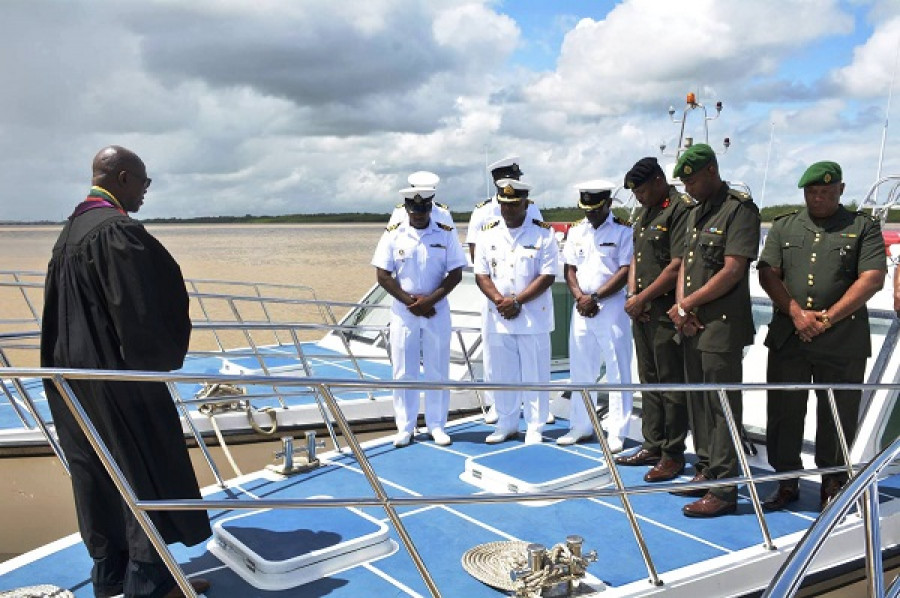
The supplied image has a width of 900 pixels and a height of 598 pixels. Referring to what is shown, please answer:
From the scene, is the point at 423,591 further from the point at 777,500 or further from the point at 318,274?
the point at 318,274

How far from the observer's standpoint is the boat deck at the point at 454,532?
3119 millimetres

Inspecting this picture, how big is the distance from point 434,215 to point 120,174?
274cm

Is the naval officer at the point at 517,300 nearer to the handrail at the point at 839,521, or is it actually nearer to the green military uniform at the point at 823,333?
the green military uniform at the point at 823,333

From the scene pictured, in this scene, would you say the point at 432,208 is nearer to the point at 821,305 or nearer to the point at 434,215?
the point at 434,215

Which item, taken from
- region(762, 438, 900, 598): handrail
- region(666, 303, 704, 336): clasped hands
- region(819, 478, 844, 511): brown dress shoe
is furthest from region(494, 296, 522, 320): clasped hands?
region(762, 438, 900, 598): handrail

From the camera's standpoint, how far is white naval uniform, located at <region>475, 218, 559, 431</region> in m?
5.13

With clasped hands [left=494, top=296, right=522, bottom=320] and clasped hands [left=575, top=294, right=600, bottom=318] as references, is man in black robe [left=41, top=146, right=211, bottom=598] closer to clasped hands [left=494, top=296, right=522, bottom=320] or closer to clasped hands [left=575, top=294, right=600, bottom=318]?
clasped hands [left=494, top=296, right=522, bottom=320]

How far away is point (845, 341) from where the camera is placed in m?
3.80

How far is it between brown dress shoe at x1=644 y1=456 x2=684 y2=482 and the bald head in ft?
9.17

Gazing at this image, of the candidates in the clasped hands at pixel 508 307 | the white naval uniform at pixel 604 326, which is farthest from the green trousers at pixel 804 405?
the clasped hands at pixel 508 307

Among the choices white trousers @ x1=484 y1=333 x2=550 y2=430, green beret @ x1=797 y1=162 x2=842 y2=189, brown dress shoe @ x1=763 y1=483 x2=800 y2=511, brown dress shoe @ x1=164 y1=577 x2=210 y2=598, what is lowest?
brown dress shoe @ x1=763 y1=483 x2=800 y2=511

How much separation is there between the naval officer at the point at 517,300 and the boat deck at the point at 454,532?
0.56 m

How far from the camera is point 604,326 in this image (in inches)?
195

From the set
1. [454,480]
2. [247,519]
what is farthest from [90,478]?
[454,480]
